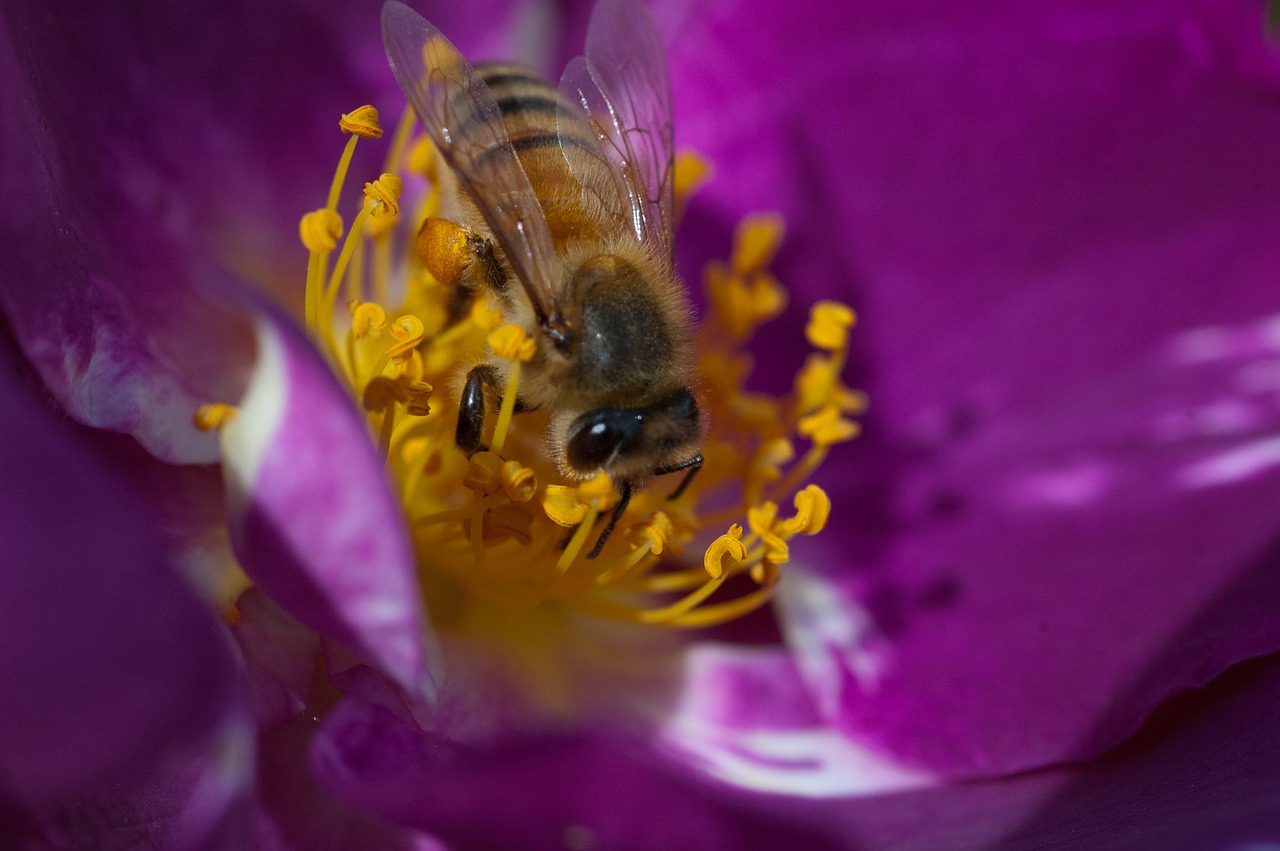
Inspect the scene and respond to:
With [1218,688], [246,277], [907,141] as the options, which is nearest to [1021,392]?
[907,141]

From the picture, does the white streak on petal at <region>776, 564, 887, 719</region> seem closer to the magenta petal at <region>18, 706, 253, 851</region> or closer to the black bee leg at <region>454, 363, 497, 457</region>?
the black bee leg at <region>454, 363, 497, 457</region>

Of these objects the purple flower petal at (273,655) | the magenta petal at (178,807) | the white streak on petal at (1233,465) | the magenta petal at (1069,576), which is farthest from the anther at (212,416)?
the white streak on petal at (1233,465)

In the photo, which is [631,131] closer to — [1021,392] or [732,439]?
[732,439]

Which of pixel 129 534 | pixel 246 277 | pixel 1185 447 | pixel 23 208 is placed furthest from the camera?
pixel 1185 447

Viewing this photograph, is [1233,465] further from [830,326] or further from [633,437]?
[633,437]

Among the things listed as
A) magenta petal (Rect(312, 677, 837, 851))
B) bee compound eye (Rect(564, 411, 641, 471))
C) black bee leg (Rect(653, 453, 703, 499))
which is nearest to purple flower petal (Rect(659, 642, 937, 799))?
magenta petal (Rect(312, 677, 837, 851))

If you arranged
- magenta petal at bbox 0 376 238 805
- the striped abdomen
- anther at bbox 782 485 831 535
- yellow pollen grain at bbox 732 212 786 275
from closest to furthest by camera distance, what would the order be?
magenta petal at bbox 0 376 238 805 < the striped abdomen < anther at bbox 782 485 831 535 < yellow pollen grain at bbox 732 212 786 275
